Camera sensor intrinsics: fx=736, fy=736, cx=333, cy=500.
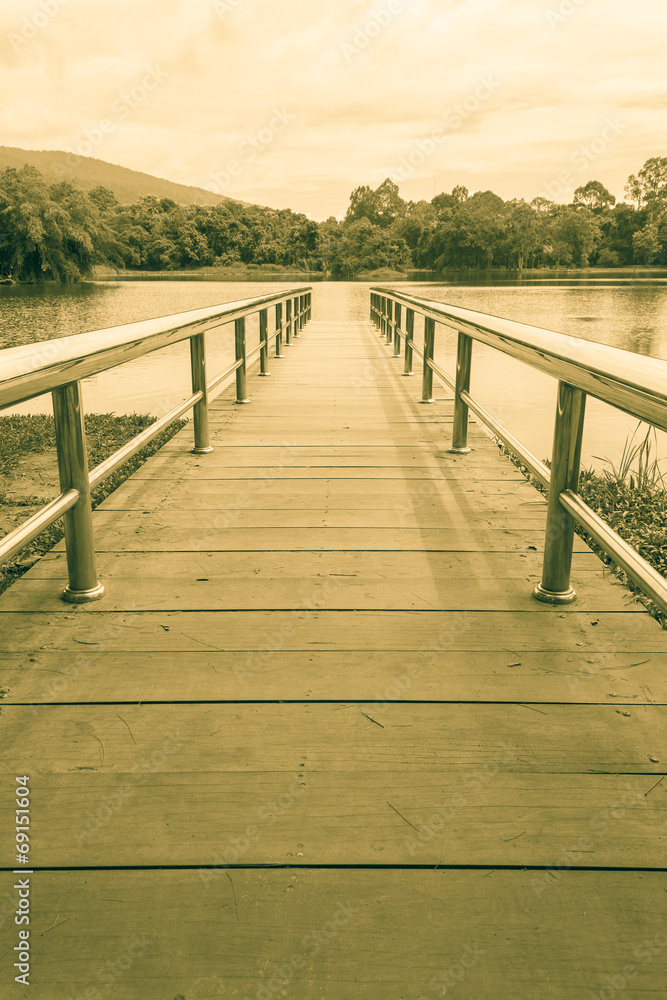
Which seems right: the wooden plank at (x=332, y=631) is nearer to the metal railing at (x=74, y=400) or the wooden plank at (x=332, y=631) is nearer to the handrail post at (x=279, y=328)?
the metal railing at (x=74, y=400)

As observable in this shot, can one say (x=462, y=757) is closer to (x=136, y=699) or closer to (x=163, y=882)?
(x=163, y=882)

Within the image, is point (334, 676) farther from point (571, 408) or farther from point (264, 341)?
point (264, 341)

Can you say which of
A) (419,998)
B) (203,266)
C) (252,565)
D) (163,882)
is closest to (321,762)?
(163,882)

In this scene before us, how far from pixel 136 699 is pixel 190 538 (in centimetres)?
103

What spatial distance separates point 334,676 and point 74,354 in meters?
0.88

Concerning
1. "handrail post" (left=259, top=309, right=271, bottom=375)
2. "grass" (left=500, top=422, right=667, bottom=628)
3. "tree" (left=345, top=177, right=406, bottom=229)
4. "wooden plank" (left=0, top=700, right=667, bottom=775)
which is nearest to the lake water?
"handrail post" (left=259, top=309, right=271, bottom=375)

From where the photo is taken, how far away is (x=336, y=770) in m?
1.31

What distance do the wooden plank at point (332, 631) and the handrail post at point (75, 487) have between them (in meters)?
0.07

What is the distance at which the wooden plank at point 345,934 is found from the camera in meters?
0.91

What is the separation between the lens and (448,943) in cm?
97

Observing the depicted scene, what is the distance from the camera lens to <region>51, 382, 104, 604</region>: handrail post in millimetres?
1786

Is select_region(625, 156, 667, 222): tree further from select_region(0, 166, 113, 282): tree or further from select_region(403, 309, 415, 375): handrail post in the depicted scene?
select_region(403, 309, 415, 375): handrail post

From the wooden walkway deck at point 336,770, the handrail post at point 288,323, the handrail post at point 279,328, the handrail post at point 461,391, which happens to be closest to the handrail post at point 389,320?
the handrail post at point 288,323

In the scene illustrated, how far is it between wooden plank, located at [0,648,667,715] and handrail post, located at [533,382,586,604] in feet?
0.99
